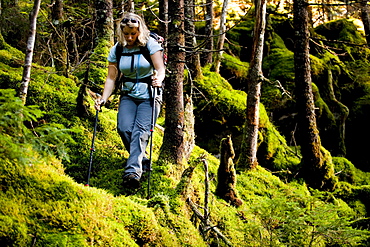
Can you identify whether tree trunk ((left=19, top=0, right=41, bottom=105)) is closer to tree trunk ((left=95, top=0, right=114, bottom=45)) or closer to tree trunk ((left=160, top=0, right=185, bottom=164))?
tree trunk ((left=160, top=0, right=185, bottom=164))

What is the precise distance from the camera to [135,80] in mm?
5074

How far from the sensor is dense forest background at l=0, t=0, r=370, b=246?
9.30ft

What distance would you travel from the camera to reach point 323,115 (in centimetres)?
1412

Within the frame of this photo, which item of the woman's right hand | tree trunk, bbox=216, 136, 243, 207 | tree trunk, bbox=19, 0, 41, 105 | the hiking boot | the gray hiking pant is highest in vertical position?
tree trunk, bbox=19, 0, 41, 105

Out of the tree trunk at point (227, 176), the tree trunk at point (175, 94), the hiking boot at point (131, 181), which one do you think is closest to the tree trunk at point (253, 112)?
the tree trunk at point (227, 176)

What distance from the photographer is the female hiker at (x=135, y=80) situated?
15.9ft

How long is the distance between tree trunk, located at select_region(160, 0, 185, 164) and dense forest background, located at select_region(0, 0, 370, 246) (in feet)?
0.05

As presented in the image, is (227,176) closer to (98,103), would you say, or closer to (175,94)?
(175,94)

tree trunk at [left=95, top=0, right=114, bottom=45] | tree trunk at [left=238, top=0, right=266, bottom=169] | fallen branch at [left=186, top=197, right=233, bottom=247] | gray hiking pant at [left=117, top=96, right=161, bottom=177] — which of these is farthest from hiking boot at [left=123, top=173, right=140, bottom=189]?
tree trunk at [left=95, top=0, right=114, bottom=45]

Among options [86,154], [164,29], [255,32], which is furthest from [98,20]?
[86,154]

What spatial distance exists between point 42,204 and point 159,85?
2440mm

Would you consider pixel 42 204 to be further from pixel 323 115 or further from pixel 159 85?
pixel 323 115

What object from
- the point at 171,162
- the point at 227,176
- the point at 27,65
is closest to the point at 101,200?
the point at 27,65

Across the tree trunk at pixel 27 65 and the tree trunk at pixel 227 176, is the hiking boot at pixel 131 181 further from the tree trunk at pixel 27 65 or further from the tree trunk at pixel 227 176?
the tree trunk at pixel 227 176
